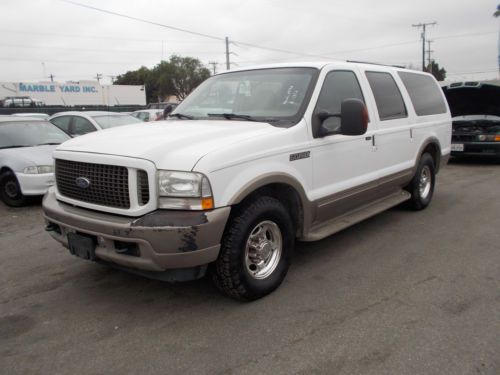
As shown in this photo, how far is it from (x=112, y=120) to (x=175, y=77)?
224 feet

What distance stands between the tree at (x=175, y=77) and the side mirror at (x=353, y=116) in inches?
2850

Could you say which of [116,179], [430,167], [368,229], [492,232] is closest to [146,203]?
[116,179]

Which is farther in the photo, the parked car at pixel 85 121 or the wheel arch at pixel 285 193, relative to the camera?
the parked car at pixel 85 121

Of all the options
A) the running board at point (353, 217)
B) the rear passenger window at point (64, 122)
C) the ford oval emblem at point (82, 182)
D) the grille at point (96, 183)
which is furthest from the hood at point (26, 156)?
the running board at point (353, 217)

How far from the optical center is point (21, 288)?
153 inches

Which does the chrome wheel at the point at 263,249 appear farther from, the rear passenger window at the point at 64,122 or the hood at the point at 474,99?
the hood at the point at 474,99

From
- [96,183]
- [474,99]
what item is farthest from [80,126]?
[474,99]

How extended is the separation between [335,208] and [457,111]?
8.98 meters

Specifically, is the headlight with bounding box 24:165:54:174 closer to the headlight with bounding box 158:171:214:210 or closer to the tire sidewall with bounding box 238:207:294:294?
the headlight with bounding box 158:171:214:210

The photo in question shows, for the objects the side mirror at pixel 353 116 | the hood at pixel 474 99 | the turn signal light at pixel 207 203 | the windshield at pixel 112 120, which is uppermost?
the hood at pixel 474 99

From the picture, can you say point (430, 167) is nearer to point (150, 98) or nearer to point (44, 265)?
point (44, 265)

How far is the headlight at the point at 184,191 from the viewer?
2.94 meters

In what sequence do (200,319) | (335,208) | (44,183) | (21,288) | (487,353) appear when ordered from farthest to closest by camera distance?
(44,183), (335,208), (21,288), (200,319), (487,353)

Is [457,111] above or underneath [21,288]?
above
